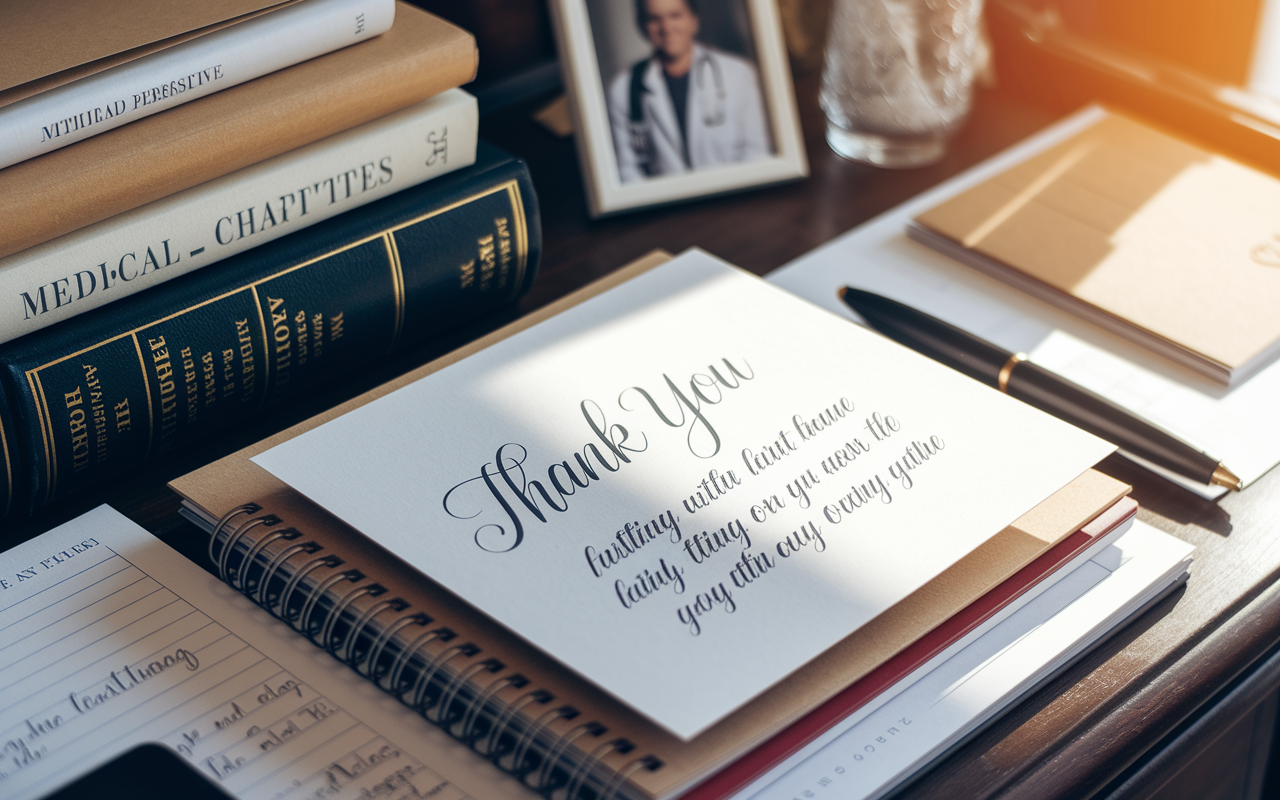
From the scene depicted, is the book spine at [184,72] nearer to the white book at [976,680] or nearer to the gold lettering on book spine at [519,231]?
the gold lettering on book spine at [519,231]

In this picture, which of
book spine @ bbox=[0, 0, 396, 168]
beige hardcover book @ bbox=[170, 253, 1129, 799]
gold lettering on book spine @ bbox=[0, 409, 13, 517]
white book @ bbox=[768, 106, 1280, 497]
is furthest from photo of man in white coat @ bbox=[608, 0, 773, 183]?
gold lettering on book spine @ bbox=[0, 409, 13, 517]

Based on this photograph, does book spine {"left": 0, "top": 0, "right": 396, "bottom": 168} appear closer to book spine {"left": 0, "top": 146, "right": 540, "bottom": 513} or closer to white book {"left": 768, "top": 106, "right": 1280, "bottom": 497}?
book spine {"left": 0, "top": 146, "right": 540, "bottom": 513}

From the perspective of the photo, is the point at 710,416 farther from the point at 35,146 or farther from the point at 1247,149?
A: the point at 1247,149

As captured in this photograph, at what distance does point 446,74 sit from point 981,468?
1.21 ft

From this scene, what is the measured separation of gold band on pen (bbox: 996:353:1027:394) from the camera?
0.62m

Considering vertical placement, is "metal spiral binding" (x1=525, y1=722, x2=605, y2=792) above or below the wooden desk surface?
above

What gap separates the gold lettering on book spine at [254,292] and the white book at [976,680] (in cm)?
→ 35

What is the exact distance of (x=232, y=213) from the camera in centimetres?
57

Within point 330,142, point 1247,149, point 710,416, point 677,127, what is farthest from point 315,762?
point 1247,149

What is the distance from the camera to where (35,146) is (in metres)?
0.51

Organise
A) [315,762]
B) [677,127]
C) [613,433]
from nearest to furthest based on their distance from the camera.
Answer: [315,762], [613,433], [677,127]

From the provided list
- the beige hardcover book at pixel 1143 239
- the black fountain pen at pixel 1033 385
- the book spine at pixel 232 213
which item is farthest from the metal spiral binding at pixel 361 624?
the beige hardcover book at pixel 1143 239

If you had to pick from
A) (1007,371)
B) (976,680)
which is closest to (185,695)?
(976,680)

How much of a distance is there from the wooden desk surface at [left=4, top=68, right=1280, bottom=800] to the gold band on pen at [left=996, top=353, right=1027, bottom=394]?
7cm
